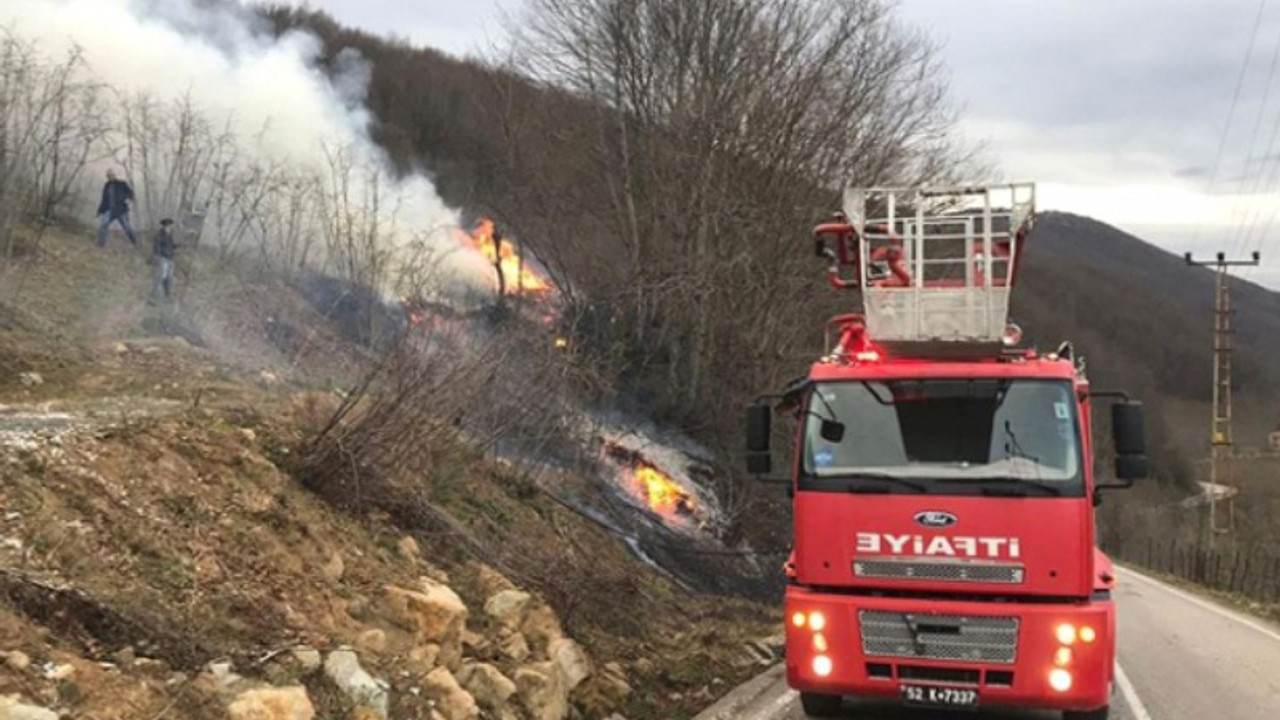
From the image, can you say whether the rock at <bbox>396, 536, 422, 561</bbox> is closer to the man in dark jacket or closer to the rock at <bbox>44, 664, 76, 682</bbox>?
the rock at <bbox>44, 664, 76, 682</bbox>

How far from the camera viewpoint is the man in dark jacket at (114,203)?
2188 cm

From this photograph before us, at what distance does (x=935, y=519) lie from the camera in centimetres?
735

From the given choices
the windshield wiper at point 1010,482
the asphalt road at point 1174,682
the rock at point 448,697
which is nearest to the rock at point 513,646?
the rock at point 448,697

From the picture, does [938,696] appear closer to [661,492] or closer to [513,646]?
[513,646]

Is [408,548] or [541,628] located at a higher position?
[408,548]

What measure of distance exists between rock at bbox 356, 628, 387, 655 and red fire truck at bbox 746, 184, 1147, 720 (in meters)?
2.81

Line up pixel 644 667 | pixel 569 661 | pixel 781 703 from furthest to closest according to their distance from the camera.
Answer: pixel 644 667 < pixel 781 703 < pixel 569 661

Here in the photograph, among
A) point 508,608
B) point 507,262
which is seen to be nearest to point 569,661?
point 508,608

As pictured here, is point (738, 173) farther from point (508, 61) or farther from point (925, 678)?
point (925, 678)

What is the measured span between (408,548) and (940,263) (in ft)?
16.0

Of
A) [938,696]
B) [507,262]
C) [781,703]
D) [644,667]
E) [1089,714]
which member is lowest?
[781,703]

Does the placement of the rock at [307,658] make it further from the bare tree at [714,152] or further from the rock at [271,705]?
the bare tree at [714,152]

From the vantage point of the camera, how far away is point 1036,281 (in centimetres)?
8844

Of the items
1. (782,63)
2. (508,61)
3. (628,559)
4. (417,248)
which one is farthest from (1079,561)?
(508,61)
